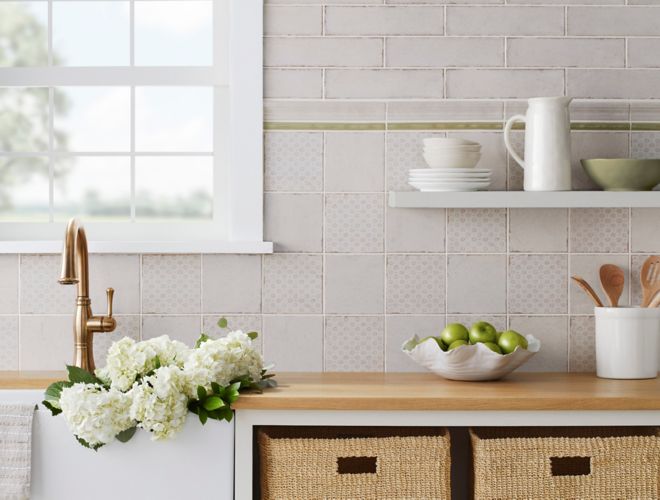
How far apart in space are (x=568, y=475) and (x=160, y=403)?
1.08m

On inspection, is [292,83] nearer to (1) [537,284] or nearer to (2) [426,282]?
(2) [426,282]

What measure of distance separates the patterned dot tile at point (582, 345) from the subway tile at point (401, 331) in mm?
425

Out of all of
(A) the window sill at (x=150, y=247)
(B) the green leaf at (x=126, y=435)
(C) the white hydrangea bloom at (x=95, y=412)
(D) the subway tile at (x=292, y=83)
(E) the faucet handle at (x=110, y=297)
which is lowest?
(B) the green leaf at (x=126, y=435)

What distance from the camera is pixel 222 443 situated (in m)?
2.27

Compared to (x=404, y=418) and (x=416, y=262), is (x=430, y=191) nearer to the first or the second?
(x=416, y=262)

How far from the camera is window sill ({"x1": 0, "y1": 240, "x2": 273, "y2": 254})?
2.74 m

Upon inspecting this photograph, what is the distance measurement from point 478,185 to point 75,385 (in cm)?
128

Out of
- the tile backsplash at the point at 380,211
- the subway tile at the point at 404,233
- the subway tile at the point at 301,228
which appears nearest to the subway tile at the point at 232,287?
the tile backsplash at the point at 380,211

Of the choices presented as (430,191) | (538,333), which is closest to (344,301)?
(430,191)

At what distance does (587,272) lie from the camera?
9.18 ft

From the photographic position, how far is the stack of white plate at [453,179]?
8.50 feet

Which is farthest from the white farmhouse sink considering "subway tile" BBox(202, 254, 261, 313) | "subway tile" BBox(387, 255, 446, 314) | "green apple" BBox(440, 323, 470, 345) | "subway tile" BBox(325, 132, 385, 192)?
"subway tile" BBox(325, 132, 385, 192)

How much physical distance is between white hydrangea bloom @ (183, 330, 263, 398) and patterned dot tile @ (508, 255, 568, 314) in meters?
0.90

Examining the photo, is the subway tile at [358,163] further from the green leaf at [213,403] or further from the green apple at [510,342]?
the green leaf at [213,403]
